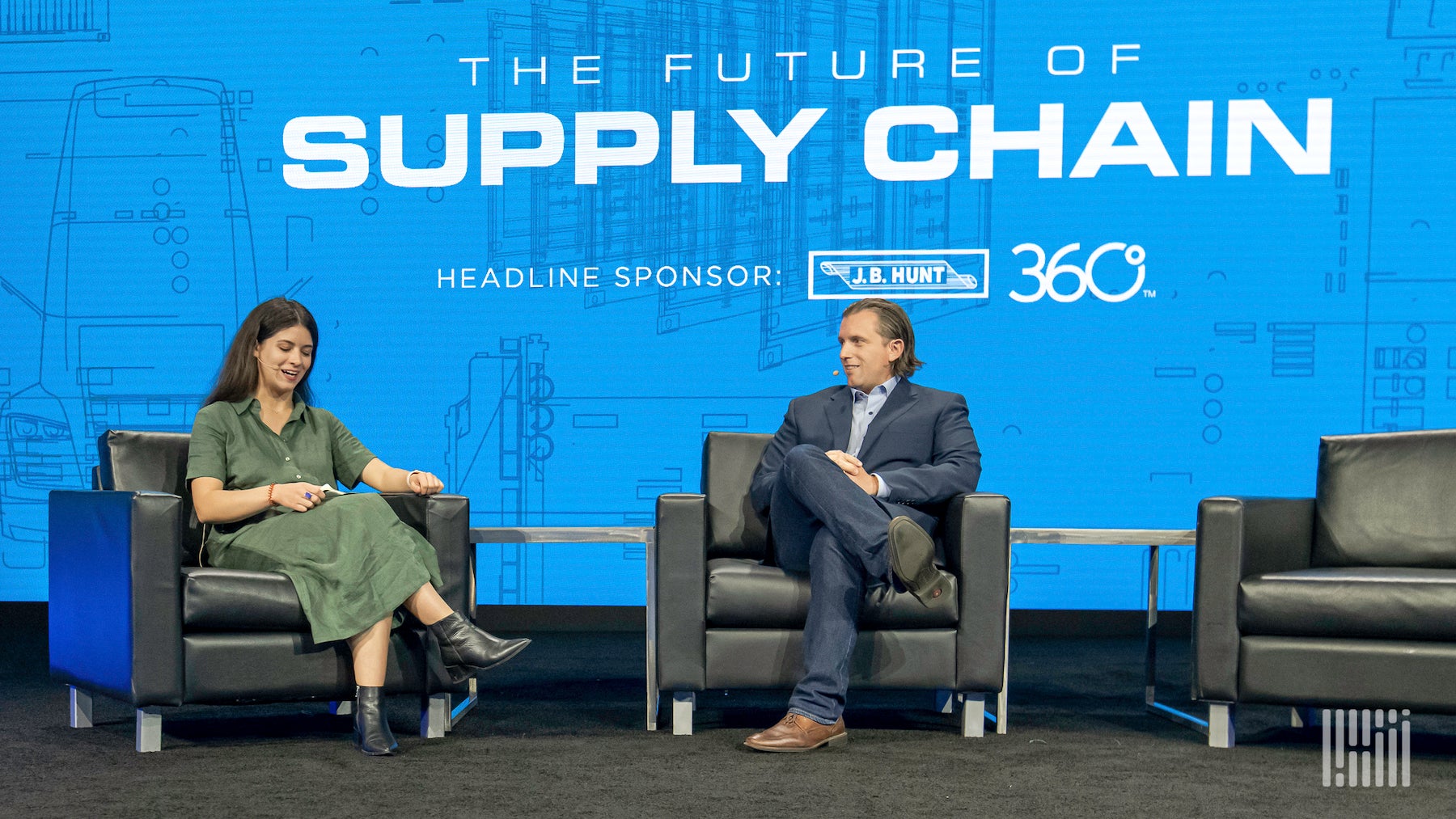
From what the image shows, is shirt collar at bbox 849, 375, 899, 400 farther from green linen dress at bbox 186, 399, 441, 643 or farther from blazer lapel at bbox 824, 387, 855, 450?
green linen dress at bbox 186, 399, 441, 643

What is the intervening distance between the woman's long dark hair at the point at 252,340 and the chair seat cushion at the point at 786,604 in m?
1.22

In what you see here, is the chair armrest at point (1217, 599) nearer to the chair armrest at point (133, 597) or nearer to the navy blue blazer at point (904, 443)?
the navy blue blazer at point (904, 443)

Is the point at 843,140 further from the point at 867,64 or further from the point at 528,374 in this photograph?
the point at 528,374

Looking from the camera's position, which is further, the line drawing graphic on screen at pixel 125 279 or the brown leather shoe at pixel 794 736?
the line drawing graphic on screen at pixel 125 279

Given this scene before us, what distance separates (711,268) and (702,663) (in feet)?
6.61

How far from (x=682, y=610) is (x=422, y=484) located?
724 millimetres

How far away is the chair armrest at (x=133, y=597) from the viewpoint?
2.59 metres

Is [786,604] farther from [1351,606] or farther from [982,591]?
[1351,606]

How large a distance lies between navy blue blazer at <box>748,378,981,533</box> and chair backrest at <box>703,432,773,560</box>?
105 mm

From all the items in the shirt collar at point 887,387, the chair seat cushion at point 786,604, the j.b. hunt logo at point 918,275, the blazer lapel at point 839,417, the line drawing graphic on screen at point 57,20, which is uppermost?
the line drawing graphic on screen at point 57,20

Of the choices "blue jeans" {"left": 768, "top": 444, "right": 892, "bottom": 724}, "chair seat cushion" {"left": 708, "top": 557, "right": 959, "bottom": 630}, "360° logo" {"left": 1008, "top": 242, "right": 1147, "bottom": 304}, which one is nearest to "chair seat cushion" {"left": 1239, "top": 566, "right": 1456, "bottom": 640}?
"chair seat cushion" {"left": 708, "top": 557, "right": 959, "bottom": 630}

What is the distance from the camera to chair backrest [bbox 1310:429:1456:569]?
3049 millimetres

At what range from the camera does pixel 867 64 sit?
4.40m

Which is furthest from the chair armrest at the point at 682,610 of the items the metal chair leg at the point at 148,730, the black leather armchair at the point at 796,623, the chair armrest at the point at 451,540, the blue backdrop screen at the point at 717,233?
the blue backdrop screen at the point at 717,233
